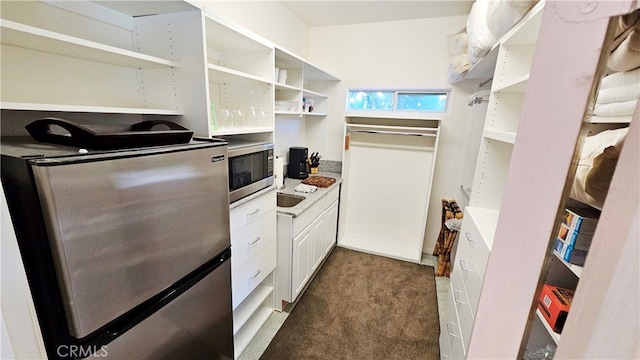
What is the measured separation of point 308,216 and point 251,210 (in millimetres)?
706

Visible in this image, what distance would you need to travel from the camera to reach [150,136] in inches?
38.8

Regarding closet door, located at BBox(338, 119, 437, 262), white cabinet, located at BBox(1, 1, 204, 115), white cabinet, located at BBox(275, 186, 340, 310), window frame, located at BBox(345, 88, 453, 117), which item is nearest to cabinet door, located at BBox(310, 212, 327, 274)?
white cabinet, located at BBox(275, 186, 340, 310)

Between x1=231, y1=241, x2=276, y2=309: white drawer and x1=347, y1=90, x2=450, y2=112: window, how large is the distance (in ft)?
7.06

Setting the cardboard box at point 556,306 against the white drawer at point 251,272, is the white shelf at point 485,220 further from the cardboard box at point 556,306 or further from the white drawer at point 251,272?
the white drawer at point 251,272

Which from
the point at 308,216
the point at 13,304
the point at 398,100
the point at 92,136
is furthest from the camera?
the point at 398,100

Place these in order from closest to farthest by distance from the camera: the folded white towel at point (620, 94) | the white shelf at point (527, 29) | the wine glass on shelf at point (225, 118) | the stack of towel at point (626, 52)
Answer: the stack of towel at point (626, 52) → the folded white towel at point (620, 94) → the white shelf at point (527, 29) → the wine glass on shelf at point (225, 118)

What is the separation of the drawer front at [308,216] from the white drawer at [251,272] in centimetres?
22

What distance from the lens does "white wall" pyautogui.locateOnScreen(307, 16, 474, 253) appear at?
283 cm

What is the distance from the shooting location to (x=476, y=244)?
1.35m

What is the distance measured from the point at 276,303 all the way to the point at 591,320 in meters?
2.22

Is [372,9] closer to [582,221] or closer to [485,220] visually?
[485,220]

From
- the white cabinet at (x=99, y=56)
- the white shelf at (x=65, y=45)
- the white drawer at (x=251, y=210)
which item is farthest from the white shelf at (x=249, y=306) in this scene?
the white shelf at (x=65, y=45)

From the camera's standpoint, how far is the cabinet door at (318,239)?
8.14ft

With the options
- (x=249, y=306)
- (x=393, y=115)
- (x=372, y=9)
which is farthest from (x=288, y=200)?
(x=372, y=9)
